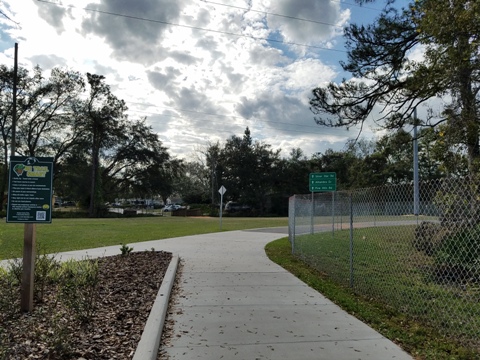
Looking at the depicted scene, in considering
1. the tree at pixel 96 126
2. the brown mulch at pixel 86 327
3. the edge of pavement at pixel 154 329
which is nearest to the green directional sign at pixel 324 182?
the brown mulch at pixel 86 327

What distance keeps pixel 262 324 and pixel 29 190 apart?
3435 mm

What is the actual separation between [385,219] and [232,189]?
55232mm

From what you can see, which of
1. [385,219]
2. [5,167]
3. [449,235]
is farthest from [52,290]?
[5,167]

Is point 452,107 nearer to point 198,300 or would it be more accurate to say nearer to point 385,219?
point 385,219

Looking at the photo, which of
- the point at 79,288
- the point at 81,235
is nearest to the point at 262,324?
the point at 79,288

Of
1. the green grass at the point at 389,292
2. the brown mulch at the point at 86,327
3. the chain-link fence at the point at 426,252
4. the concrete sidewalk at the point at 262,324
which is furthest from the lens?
the chain-link fence at the point at 426,252

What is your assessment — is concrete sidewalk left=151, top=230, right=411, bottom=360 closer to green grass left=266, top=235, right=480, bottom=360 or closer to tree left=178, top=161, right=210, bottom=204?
green grass left=266, top=235, right=480, bottom=360

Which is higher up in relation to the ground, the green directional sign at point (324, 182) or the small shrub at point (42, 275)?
the green directional sign at point (324, 182)

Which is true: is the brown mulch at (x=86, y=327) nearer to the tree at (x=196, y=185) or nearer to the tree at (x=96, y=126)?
the tree at (x=96, y=126)

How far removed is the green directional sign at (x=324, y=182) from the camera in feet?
62.3

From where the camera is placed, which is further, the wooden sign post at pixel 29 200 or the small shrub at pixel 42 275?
the small shrub at pixel 42 275

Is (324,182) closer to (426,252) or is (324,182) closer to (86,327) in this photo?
(426,252)

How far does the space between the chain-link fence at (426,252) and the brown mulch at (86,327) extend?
3.65 meters

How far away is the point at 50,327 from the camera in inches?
167
